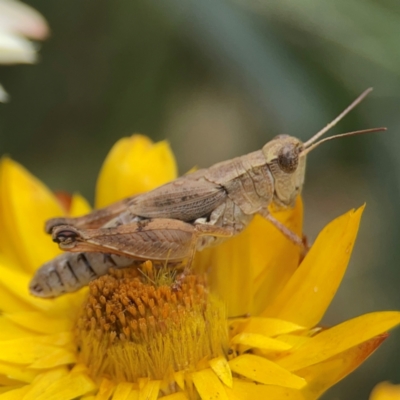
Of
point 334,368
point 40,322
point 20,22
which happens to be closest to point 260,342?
point 334,368

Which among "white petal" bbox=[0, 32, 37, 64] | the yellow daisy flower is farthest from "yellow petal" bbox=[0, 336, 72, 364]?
"white petal" bbox=[0, 32, 37, 64]

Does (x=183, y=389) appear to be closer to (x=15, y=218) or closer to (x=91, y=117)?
(x=15, y=218)

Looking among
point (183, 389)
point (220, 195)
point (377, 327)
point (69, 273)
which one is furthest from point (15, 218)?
point (377, 327)

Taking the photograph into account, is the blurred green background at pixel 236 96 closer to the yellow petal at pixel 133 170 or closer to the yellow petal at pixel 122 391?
the yellow petal at pixel 133 170

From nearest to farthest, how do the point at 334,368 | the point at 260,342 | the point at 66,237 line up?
1. the point at 334,368
2. the point at 260,342
3. the point at 66,237

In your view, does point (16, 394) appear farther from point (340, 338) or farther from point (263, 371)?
point (340, 338)

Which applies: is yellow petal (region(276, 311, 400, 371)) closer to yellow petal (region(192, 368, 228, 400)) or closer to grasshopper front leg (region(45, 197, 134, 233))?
yellow petal (region(192, 368, 228, 400))

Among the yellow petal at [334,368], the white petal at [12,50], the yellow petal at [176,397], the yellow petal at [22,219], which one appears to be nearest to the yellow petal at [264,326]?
the yellow petal at [334,368]
